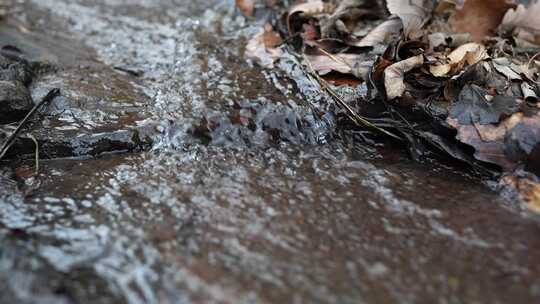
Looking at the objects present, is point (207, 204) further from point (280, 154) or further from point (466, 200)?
point (466, 200)

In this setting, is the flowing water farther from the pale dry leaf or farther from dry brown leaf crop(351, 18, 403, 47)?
the pale dry leaf

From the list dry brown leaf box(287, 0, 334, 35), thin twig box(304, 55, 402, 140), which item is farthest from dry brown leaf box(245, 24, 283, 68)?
thin twig box(304, 55, 402, 140)

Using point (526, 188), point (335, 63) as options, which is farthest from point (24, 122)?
point (526, 188)

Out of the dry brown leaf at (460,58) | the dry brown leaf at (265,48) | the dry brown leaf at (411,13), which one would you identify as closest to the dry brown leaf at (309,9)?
the dry brown leaf at (265,48)

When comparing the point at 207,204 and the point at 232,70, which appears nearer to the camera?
the point at 207,204

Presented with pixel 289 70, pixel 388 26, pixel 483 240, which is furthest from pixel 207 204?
pixel 388 26

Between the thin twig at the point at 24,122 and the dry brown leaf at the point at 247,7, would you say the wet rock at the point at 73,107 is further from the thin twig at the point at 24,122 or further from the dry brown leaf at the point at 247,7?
the dry brown leaf at the point at 247,7
